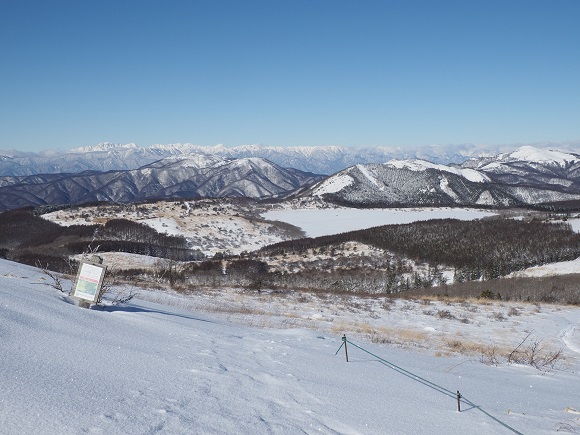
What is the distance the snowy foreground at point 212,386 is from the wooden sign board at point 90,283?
40 centimetres

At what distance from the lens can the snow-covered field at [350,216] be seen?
10988 cm

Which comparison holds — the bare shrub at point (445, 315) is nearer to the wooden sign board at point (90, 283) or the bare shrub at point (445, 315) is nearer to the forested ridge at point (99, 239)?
the wooden sign board at point (90, 283)

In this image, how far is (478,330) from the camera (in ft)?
66.0

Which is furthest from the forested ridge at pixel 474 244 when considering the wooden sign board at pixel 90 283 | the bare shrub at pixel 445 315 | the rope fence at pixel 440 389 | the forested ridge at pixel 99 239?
the wooden sign board at pixel 90 283

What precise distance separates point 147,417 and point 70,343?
267 centimetres

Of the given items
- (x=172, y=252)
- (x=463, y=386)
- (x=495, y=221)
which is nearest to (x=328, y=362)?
(x=463, y=386)

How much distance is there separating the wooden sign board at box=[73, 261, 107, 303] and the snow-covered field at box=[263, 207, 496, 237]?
3601 inches

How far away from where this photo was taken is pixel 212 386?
5633 millimetres

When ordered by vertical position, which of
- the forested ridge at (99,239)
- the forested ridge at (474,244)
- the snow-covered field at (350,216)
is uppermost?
the snow-covered field at (350,216)

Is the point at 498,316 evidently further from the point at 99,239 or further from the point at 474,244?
the point at 99,239

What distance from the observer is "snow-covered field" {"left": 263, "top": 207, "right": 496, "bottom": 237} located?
109875 millimetres

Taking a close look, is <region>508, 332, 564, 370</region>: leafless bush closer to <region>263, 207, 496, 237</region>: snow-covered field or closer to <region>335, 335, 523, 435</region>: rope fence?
<region>335, 335, 523, 435</region>: rope fence

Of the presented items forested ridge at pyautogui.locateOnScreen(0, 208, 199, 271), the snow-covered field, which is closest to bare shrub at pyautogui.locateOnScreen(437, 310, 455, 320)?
forested ridge at pyautogui.locateOnScreen(0, 208, 199, 271)

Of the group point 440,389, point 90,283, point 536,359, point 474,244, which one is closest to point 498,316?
point 536,359
